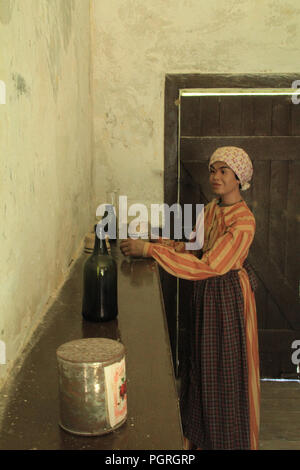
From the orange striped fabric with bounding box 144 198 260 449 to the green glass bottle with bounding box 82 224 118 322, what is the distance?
58 centimetres

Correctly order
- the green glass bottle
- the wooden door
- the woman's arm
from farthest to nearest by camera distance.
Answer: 1. the wooden door
2. the woman's arm
3. the green glass bottle

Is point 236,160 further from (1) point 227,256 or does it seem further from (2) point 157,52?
(2) point 157,52

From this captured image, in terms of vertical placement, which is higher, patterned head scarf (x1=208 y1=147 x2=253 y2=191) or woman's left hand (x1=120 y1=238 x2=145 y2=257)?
patterned head scarf (x1=208 y1=147 x2=253 y2=191)

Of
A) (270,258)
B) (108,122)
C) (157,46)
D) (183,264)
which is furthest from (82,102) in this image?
(270,258)

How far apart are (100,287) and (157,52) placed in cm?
195

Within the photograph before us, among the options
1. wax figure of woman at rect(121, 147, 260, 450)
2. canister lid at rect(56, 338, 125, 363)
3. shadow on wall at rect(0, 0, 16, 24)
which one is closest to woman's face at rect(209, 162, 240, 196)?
wax figure of woman at rect(121, 147, 260, 450)

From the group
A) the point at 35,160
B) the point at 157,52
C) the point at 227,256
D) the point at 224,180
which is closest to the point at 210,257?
the point at 227,256

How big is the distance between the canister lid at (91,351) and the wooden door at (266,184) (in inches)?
84.0

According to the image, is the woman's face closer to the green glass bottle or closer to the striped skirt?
the striped skirt

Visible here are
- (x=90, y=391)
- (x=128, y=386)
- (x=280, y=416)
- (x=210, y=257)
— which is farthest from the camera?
(x=280, y=416)

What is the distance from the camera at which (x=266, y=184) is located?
298 cm

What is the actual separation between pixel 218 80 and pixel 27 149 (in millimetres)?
1915

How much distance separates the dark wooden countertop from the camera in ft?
2.60

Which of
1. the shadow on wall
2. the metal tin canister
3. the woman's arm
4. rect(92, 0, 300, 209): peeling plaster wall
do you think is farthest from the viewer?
rect(92, 0, 300, 209): peeling plaster wall
